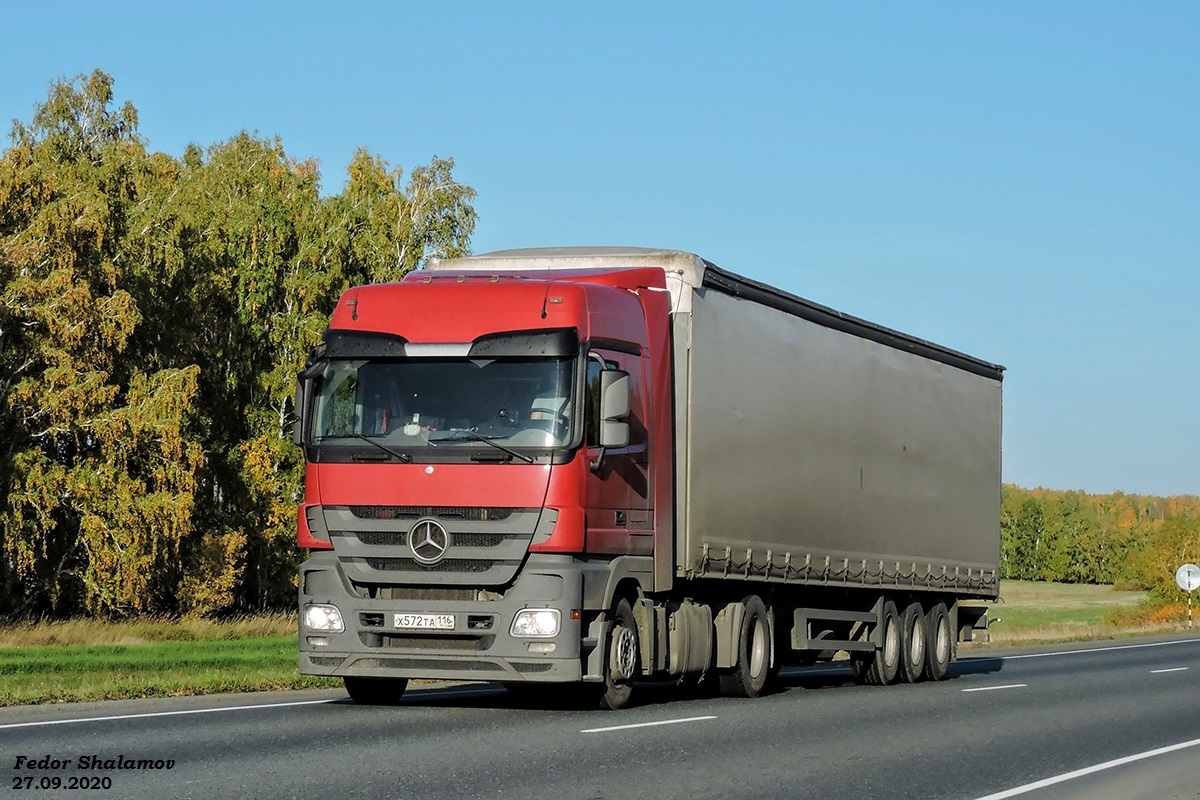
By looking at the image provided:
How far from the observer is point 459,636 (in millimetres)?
15031

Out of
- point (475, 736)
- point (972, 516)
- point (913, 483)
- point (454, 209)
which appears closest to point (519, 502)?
point (475, 736)

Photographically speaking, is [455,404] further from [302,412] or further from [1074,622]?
[1074,622]

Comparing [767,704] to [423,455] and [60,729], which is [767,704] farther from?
[60,729]

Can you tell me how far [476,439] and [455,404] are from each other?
40 centimetres

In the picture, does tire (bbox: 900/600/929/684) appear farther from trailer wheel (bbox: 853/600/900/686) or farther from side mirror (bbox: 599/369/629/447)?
side mirror (bbox: 599/369/629/447)

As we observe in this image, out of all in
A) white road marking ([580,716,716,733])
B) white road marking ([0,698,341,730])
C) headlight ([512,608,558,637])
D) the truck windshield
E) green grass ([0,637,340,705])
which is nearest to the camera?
white road marking ([0,698,341,730])

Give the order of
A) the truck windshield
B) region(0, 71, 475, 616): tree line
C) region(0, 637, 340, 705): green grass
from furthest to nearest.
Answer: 1. region(0, 71, 475, 616): tree line
2. region(0, 637, 340, 705): green grass
3. the truck windshield

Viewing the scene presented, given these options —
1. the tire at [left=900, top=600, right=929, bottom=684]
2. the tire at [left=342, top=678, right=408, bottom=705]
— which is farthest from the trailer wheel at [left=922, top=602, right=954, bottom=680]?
the tire at [left=342, top=678, right=408, bottom=705]

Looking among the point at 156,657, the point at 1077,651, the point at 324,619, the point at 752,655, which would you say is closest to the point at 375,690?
the point at 324,619

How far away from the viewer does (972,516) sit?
26.0 meters

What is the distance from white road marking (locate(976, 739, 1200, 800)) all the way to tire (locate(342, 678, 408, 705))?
654cm

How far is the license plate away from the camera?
14992mm

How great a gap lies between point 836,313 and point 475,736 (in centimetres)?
969

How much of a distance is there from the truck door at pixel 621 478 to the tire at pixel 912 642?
809 cm
